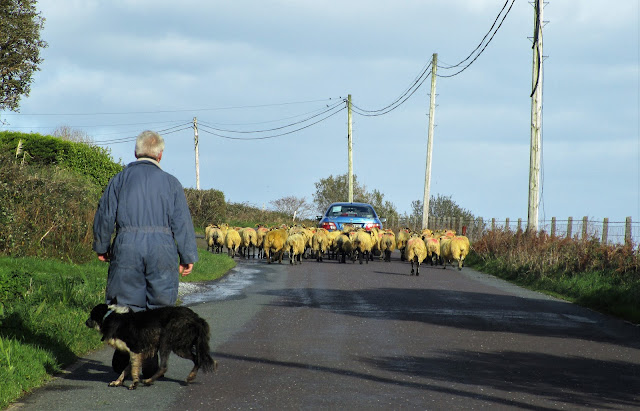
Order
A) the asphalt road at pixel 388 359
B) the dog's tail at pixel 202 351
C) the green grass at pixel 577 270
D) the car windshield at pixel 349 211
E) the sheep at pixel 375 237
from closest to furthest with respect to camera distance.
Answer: the asphalt road at pixel 388 359, the dog's tail at pixel 202 351, the green grass at pixel 577 270, the sheep at pixel 375 237, the car windshield at pixel 349 211

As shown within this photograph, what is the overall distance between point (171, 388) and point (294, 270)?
17079 mm

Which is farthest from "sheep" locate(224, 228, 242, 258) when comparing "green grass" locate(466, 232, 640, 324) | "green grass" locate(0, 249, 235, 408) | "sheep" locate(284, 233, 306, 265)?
"green grass" locate(0, 249, 235, 408)

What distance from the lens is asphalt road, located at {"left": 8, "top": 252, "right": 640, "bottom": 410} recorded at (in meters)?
7.48

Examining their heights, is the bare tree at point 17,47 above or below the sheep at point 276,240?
above

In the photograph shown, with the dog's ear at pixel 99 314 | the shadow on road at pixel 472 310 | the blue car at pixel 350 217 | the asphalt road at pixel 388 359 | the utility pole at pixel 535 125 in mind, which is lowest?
the asphalt road at pixel 388 359

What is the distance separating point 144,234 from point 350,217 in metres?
25.6

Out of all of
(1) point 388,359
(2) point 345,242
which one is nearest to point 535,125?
(2) point 345,242

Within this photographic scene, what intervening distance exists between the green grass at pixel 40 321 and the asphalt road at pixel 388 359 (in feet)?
0.71

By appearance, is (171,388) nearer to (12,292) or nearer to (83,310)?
(83,310)

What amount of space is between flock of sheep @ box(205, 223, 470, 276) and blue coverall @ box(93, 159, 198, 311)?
16668 millimetres

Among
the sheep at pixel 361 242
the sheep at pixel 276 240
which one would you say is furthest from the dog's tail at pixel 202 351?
the sheep at pixel 361 242

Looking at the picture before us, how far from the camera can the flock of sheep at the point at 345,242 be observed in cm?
2706

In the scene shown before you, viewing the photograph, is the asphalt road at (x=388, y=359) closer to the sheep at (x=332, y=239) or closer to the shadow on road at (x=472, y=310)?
the shadow on road at (x=472, y=310)

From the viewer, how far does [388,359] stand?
9.57 metres
